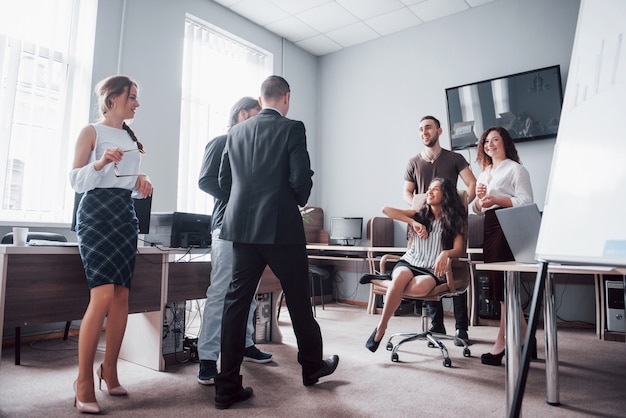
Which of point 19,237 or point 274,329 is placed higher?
point 19,237

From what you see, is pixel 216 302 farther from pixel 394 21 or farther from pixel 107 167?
pixel 394 21

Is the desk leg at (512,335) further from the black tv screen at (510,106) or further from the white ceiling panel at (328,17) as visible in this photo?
the white ceiling panel at (328,17)

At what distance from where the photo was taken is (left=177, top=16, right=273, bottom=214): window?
165 inches

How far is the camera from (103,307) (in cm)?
171

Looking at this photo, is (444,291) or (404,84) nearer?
(444,291)

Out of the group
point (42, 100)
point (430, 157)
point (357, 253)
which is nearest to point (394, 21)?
point (430, 157)

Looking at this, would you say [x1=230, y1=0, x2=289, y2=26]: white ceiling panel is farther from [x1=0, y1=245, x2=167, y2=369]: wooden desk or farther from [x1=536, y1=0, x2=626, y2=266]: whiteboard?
[x1=536, y1=0, x2=626, y2=266]: whiteboard

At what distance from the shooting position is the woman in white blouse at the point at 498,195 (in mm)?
2350

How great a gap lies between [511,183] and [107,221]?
6.89ft

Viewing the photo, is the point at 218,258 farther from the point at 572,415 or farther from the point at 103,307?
the point at 572,415

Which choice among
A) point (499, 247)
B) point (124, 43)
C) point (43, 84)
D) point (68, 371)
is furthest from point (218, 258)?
point (124, 43)

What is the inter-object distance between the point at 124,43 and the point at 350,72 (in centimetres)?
282

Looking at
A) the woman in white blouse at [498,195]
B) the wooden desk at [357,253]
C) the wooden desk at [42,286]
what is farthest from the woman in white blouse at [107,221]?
the wooden desk at [357,253]

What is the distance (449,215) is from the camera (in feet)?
8.75
